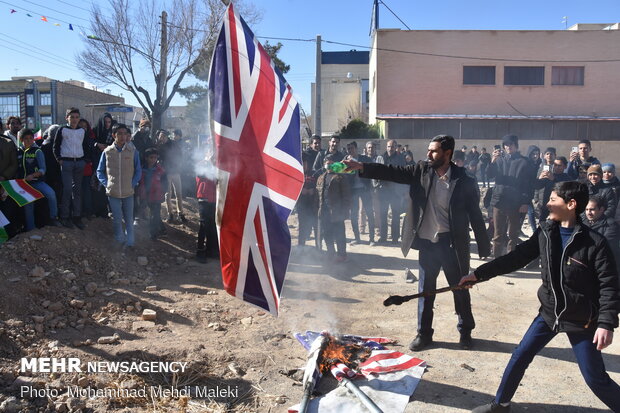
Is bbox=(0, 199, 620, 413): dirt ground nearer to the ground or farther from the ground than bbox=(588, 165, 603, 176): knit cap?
nearer to the ground

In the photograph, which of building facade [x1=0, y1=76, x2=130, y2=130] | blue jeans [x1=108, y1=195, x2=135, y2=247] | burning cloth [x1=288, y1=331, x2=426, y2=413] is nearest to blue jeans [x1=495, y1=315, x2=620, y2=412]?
burning cloth [x1=288, y1=331, x2=426, y2=413]

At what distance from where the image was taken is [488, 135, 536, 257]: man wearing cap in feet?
26.5

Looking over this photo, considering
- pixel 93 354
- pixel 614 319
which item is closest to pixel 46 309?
pixel 93 354

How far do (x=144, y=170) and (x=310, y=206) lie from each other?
3091 millimetres

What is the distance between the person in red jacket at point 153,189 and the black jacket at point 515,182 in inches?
234

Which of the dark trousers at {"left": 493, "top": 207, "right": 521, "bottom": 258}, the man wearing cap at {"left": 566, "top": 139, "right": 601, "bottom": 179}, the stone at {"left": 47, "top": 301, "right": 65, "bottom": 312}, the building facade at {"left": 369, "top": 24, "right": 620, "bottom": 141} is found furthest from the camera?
the building facade at {"left": 369, "top": 24, "right": 620, "bottom": 141}

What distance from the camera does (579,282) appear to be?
3.18 m

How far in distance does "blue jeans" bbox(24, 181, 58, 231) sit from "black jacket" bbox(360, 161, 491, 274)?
5.25 m

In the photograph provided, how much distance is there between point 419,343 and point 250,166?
2.70 meters

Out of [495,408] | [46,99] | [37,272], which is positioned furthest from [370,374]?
[46,99]

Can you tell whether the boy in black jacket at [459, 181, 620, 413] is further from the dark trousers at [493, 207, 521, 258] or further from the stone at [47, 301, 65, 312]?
the dark trousers at [493, 207, 521, 258]

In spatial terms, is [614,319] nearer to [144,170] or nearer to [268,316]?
[268,316]

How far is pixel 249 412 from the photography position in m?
3.72

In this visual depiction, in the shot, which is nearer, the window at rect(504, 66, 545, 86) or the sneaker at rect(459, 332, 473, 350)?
the sneaker at rect(459, 332, 473, 350)
